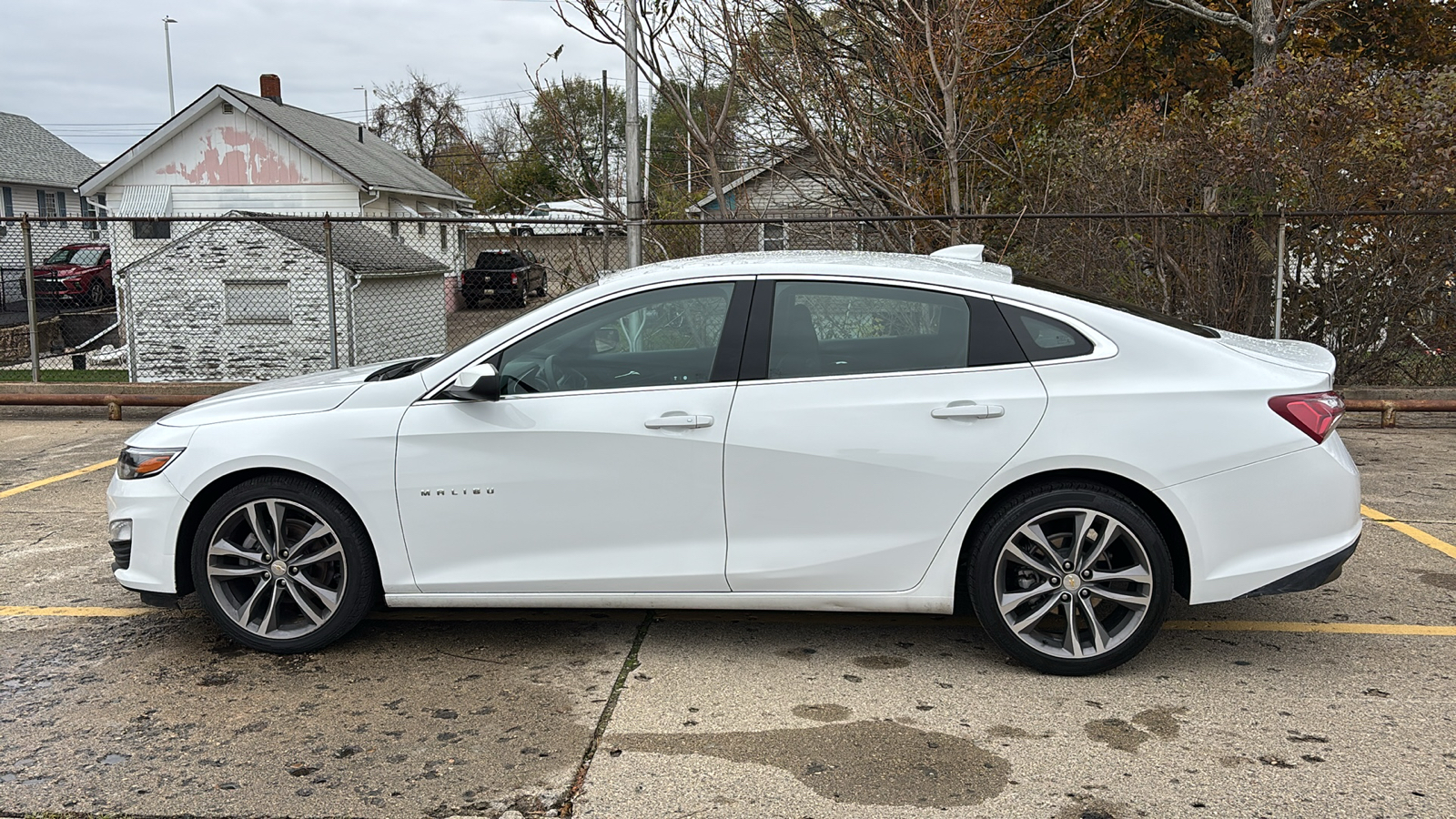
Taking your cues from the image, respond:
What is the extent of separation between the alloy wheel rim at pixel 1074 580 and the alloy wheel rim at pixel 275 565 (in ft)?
8.48

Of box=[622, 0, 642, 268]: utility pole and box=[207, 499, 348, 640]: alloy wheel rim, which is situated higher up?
box=[622, 0, 642, 268]: utility pole

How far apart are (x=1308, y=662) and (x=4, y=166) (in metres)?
48.6

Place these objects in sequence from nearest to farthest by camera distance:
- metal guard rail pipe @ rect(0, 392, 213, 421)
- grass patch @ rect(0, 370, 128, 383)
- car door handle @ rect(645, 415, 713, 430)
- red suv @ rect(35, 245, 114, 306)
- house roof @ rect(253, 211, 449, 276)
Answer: car door handle @ rect(645, 415, 713, 430), metal guard rail pipe @ rect(0, 392, 213, 421), grass patch @ rect(0, 370, 128, 383), house roof @ rect(253, 211, 449, 276), red suv @ rect(35, 245, 114, 306)

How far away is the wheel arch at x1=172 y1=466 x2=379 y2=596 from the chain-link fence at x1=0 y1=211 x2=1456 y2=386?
3.59 metres

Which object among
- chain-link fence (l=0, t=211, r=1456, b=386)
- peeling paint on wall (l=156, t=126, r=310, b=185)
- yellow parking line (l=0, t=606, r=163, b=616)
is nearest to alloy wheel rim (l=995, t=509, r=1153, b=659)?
yellow parking line (l=0, t=606, r=163, b=616)

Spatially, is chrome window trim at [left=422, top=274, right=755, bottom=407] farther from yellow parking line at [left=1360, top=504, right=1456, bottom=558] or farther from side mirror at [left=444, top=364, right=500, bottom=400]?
yellow parking line at [left=1360, top=504, right=1456, bottom=558]

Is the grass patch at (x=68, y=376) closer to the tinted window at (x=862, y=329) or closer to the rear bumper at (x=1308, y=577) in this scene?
the tinted window at (x=862, y=329)

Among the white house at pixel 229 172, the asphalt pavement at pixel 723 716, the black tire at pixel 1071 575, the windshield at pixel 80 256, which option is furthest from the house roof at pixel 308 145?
the black tire at pixel 1071 575

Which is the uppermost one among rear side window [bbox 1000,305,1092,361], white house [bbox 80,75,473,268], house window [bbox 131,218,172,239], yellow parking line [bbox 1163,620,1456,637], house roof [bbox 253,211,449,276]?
white house [bbox 80,75,473,268]

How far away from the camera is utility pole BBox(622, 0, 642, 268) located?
10.7m

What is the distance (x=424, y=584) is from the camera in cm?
434

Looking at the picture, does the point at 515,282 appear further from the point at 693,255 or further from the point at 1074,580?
the point at 1074,580

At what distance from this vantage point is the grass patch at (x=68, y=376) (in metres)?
12.8

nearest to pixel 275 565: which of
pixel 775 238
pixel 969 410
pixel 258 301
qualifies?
pixel 969 410
